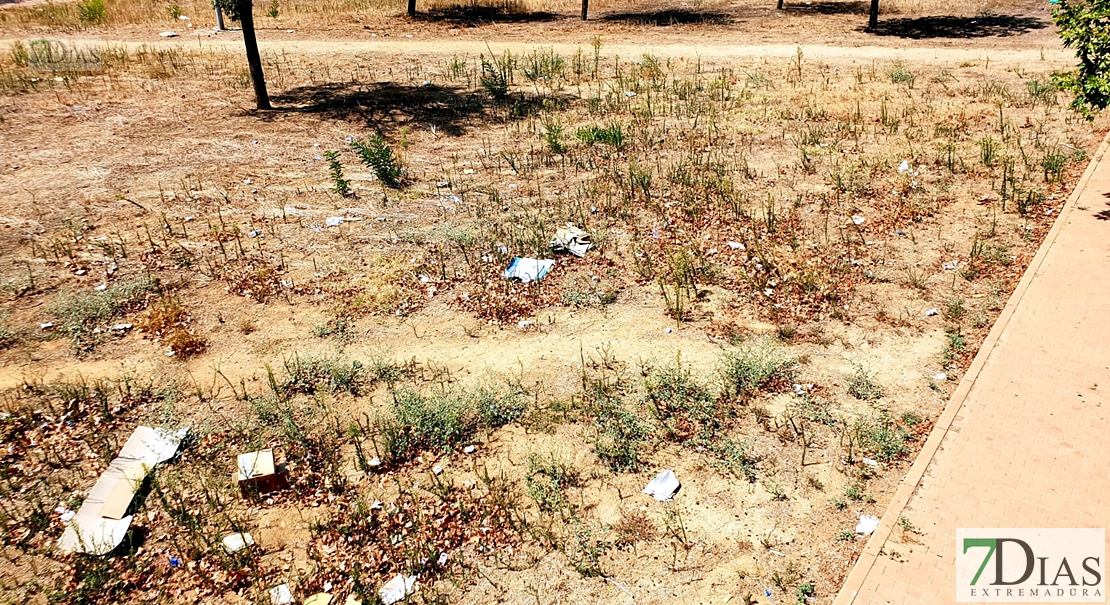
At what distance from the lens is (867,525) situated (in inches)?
197

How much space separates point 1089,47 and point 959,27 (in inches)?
427

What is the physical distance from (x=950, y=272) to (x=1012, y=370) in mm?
1963

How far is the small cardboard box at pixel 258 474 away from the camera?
5.41 m

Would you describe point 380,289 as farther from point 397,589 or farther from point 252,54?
point 252,54

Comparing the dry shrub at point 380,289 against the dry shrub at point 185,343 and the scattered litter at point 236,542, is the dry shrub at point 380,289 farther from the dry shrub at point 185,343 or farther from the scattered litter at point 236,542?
the scattered litter at point 236,542

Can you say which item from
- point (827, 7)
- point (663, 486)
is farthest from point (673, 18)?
point (663, 486)

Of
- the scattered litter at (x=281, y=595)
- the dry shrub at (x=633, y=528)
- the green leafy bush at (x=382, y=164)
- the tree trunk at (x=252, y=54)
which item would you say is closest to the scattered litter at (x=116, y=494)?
the scattered litter at (x=281, y=595)

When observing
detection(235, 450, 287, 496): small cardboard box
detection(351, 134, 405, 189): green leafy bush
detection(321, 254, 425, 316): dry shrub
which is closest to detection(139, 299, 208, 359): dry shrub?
detection(321, 254, 425, 316): dry shrub

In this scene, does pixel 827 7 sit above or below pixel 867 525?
above

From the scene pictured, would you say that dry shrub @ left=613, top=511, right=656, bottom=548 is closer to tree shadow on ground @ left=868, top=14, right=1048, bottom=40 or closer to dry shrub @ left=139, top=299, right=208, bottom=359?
dry shrub @ left=139, top=299, right=208, bottom=359

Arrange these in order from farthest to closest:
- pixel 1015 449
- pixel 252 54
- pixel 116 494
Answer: pixel 252 54 → pixel 1015 449 → pixel 116 494

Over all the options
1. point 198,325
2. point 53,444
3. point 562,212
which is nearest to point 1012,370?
point 562,212

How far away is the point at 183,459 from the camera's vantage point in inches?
226

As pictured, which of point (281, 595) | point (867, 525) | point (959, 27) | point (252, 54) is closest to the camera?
point (281, 595)
